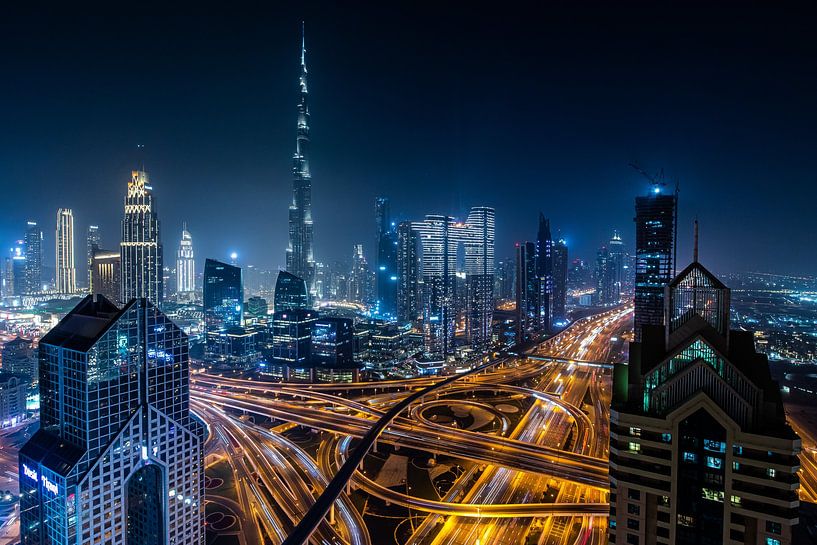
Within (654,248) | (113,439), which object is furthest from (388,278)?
(113,439)

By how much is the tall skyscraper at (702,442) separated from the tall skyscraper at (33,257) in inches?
8639

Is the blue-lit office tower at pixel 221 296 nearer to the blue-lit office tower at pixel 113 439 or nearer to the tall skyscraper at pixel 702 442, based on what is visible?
the blue-lit office tower at pixel 113 439

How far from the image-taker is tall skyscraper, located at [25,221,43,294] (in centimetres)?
17204

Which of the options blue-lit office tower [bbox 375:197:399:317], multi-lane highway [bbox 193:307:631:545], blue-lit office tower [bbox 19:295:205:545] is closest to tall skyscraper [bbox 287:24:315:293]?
blue-lit office tower [bbox 375:197:399:317]

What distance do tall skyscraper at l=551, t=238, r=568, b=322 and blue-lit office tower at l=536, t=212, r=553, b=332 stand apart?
57.0 feet

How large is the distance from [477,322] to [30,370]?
9698 centimetres

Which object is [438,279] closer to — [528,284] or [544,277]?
[528,284]

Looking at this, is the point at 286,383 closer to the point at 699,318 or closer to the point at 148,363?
the point at 148,363

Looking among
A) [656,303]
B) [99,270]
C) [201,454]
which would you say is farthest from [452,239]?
[201,454]

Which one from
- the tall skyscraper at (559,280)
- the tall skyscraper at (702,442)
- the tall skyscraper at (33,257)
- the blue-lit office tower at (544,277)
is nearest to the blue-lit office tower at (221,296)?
the blue-lit office tower at (544,277)

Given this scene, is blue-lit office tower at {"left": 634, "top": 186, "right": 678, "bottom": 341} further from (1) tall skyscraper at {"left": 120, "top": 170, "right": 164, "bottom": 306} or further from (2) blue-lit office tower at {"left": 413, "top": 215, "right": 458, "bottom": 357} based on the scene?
(1) tall skyscraper at {"left": 120, "top": 170, "right": 164, "bottom": 306}

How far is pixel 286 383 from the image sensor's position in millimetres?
80000

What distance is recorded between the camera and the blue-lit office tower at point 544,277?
133625 millimetres

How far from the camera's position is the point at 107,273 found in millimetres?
121438
